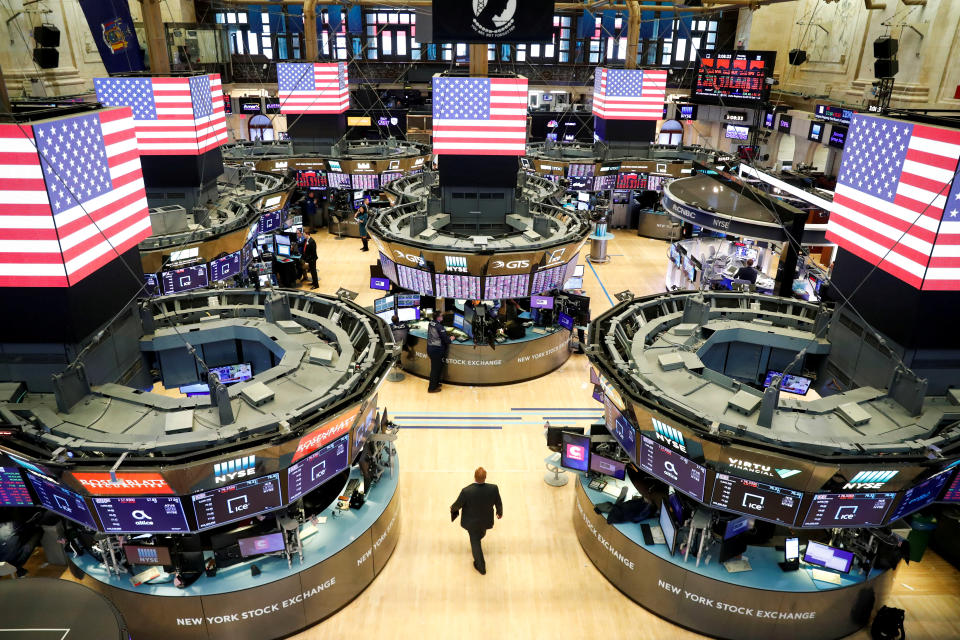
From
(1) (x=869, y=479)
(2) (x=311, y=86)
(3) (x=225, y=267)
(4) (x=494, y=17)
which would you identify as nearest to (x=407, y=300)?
(3) (x=225, y=267)

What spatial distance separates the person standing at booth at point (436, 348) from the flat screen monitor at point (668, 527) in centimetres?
658

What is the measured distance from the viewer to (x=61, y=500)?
23.4ft

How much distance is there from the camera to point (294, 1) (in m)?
27.5

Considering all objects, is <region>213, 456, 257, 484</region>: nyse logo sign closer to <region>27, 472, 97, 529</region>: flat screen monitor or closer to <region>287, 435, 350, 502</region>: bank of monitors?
<region>287, 435, 350, 502</region>: bank of monitors

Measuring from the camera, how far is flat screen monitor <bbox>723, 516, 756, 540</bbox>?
7.95 metres

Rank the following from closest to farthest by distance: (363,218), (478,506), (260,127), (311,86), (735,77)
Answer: (478,506), (363,218), (311,86), (735,77), (260,127)

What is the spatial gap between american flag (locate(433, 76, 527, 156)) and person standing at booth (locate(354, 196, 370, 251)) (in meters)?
3.55

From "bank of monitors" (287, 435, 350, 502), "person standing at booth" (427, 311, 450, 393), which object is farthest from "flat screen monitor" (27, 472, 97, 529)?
"person standing at booth" (427, 311, 450, 393)

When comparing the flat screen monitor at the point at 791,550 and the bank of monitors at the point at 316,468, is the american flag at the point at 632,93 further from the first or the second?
the bank of monitors at the point at 316,468

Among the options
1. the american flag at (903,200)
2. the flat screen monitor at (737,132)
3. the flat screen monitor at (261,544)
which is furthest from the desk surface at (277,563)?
the flat screen monitor at (737,132)

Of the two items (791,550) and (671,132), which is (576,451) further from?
(671,132)

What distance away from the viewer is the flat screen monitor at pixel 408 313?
1480 cm

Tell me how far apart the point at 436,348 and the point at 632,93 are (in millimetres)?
16082

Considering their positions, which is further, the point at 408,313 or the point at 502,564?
the point at 408,313
